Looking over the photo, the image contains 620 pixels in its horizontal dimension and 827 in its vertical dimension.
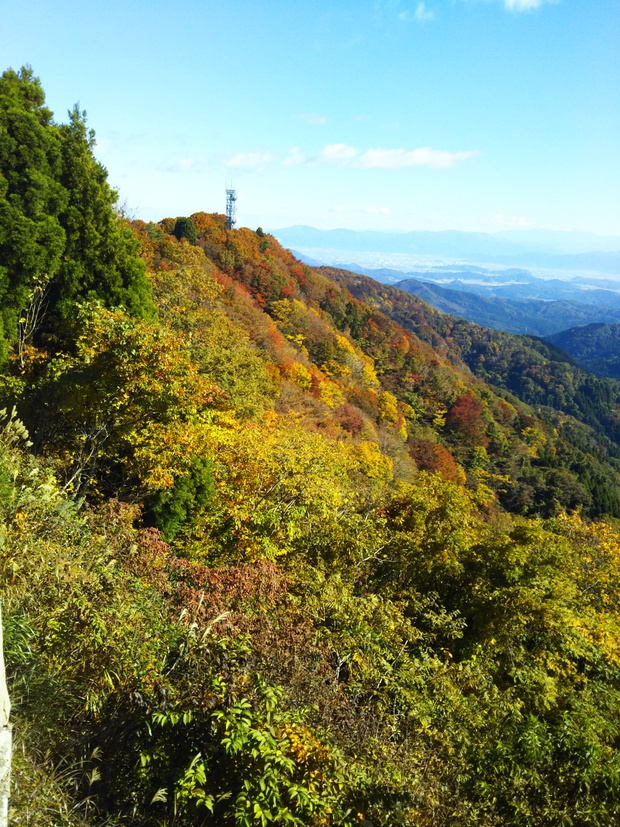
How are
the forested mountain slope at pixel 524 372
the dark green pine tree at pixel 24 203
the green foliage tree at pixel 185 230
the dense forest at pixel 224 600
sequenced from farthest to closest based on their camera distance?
the forested mountain slope at pixel 524 372 → the green foliage tree at pixel 185 230 → the dark green pine tree at pixel 24 203 → the dense forest at pixel 224 600

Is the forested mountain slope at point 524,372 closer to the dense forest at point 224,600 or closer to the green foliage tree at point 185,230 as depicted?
the green foliage tree at point 185,230

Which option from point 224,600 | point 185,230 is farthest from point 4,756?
point 185,230

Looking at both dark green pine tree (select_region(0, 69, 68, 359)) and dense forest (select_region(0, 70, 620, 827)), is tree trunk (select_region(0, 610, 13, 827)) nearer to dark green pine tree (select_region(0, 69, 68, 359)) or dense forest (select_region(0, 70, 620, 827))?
dense forest (select_region(0, 70, 620, 827))

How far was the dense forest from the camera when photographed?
145 inches

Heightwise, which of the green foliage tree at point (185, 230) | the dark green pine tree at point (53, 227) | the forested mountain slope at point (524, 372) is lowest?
the forested mountain slope at point (524, 372)

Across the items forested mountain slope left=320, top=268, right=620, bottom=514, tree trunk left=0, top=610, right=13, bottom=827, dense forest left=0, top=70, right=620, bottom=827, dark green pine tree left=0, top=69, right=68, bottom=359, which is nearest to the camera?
tree trunk left=0, top=610, right=13, bottom=827

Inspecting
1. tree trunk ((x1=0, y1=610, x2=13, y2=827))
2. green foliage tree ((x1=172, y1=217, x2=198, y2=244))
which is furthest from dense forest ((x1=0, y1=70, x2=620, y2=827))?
green foliage tree ((x1=172, y1=217, x2=198, y2=244))

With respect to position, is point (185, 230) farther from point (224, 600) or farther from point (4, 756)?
point (4, 756)

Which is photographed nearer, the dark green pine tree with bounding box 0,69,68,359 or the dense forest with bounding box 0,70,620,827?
the dense forest with bounding box 0,70,620,827

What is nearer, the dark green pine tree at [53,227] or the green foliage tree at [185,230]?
the dark green pine tree at [53,227]

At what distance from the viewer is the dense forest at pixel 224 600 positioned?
368 centimetres

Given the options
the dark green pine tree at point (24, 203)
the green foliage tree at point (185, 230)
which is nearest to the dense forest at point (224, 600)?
the dark green pine tree at point (24, 203)

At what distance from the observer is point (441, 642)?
862cm

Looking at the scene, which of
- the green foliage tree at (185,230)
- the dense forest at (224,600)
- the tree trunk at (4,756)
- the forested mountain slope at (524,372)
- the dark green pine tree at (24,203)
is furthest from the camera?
the forested mountain slope at (524,372)
